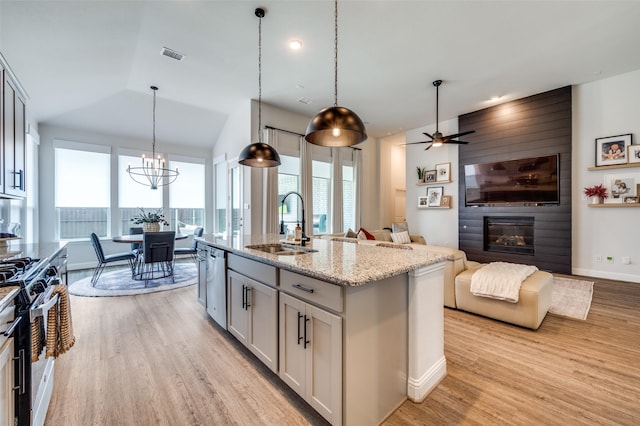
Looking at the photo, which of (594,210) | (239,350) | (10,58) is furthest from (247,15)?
(594,210)

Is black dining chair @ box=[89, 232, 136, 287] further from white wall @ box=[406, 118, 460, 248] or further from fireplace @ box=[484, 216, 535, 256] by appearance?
fireplace @ box=[484, 216, 535, 256]

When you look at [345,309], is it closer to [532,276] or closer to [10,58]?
[532,276]

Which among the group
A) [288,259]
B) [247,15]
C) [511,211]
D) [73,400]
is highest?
[247,15]

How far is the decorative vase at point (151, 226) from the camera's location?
4727 mm

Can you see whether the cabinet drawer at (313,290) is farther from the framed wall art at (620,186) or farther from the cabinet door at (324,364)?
the framed wall art at (620,186)

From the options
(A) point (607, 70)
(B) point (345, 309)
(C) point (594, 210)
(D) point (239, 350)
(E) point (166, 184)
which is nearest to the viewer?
(B) point (345, 309)

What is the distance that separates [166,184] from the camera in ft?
21.8

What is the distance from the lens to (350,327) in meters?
1.44

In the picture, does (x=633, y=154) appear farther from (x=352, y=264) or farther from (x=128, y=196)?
(x=128, y=196)

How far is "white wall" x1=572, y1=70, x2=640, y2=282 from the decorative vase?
25.0 ft

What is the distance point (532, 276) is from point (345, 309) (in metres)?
2.85

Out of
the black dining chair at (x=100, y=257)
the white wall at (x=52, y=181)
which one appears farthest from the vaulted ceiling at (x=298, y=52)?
the black dining chair at (x=100, y=257)

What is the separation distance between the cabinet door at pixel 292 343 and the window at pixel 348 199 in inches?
222

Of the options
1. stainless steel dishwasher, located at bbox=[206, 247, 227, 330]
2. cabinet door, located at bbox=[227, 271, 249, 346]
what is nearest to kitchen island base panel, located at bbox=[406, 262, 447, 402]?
cabinet door, located at bbox=[227, 271, 249, 346]
